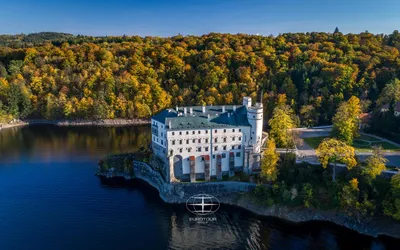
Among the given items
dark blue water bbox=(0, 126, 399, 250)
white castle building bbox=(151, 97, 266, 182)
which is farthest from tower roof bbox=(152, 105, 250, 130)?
dark blue water bbox=(0, 126, 399, 250)

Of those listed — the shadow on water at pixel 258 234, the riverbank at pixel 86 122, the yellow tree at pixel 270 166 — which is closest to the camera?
the shadow on water at pixel 258 234

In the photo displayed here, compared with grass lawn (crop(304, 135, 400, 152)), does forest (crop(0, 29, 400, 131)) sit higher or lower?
higher

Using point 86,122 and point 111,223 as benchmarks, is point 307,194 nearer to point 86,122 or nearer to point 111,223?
point 111,223

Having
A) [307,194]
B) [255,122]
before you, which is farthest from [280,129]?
[307,194]

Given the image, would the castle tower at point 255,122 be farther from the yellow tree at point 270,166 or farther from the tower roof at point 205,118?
the yellow tree at point 270,166

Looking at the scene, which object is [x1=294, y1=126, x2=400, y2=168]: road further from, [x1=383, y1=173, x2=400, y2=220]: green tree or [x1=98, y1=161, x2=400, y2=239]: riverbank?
[x1=98, y1=161, x2=400, y2=239]: riverbank

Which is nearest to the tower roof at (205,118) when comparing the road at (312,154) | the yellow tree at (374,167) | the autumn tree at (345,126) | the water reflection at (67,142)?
the road at (312,154)

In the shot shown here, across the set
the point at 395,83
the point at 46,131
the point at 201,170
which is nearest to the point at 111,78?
the point at 46,131
